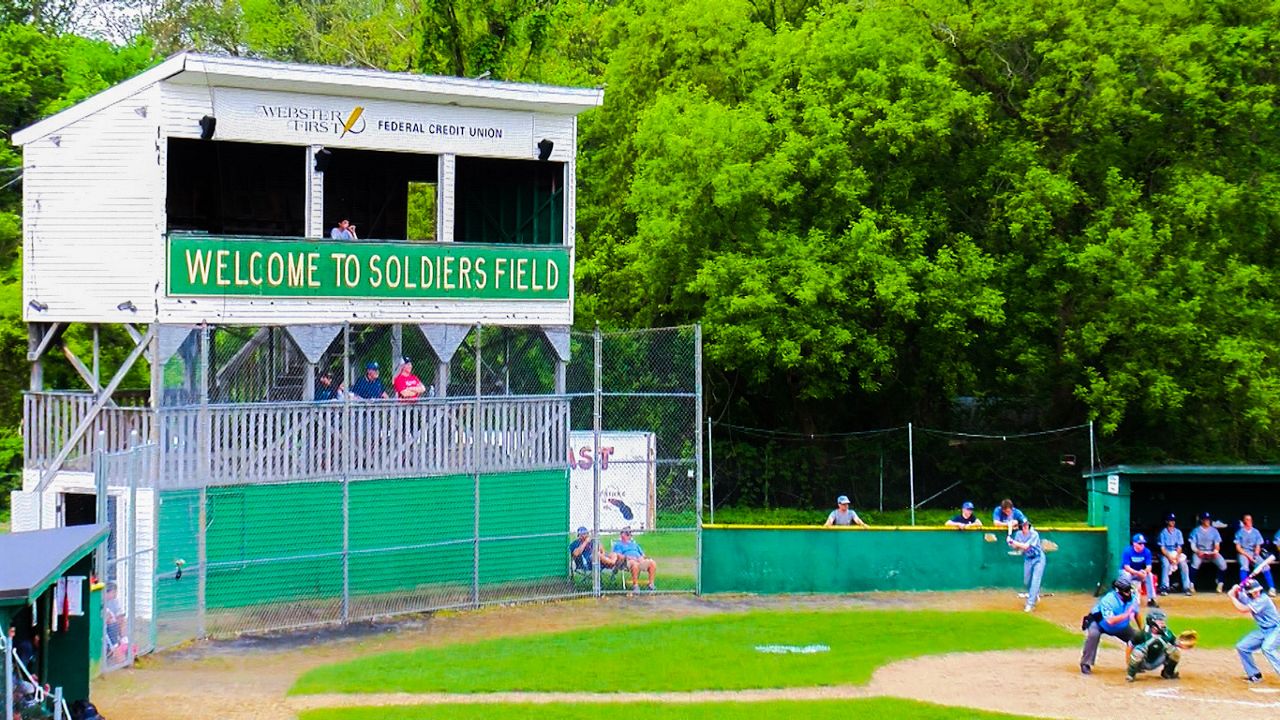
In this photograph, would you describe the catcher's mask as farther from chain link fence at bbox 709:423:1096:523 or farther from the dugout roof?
chain link fence at bbox 709:423:1096:523

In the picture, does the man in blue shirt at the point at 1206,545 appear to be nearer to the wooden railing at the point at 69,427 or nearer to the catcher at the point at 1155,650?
the catcher at the point at 1155,650

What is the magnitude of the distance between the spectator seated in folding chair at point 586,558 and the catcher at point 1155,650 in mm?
8766

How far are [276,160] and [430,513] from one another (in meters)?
7.69

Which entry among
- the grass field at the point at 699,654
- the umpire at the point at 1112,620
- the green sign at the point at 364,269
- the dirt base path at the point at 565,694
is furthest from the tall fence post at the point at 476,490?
the umpire at the point at 1112,620

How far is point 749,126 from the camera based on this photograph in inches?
1337

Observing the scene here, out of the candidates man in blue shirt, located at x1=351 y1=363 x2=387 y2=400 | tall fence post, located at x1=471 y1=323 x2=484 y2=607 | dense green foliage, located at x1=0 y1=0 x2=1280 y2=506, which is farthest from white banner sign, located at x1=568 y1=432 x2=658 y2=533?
dense green foliage, located at x1=0 y1=0 x2=1280 y2=506

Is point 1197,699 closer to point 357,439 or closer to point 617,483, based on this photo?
point 357,439

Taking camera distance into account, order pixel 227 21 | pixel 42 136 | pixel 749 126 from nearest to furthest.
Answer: pixel 42 136 < pixel 749 126 < pixel 227 21

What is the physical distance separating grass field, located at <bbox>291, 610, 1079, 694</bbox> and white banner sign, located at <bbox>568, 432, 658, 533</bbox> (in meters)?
5.04

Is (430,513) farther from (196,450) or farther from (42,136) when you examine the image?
(42,136)

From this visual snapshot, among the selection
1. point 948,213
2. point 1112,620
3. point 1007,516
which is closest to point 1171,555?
point 1007,516

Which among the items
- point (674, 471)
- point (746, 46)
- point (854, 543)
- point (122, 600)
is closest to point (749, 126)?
point (746, 46)

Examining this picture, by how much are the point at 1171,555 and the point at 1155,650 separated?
7257mm

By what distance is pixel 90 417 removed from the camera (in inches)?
871
